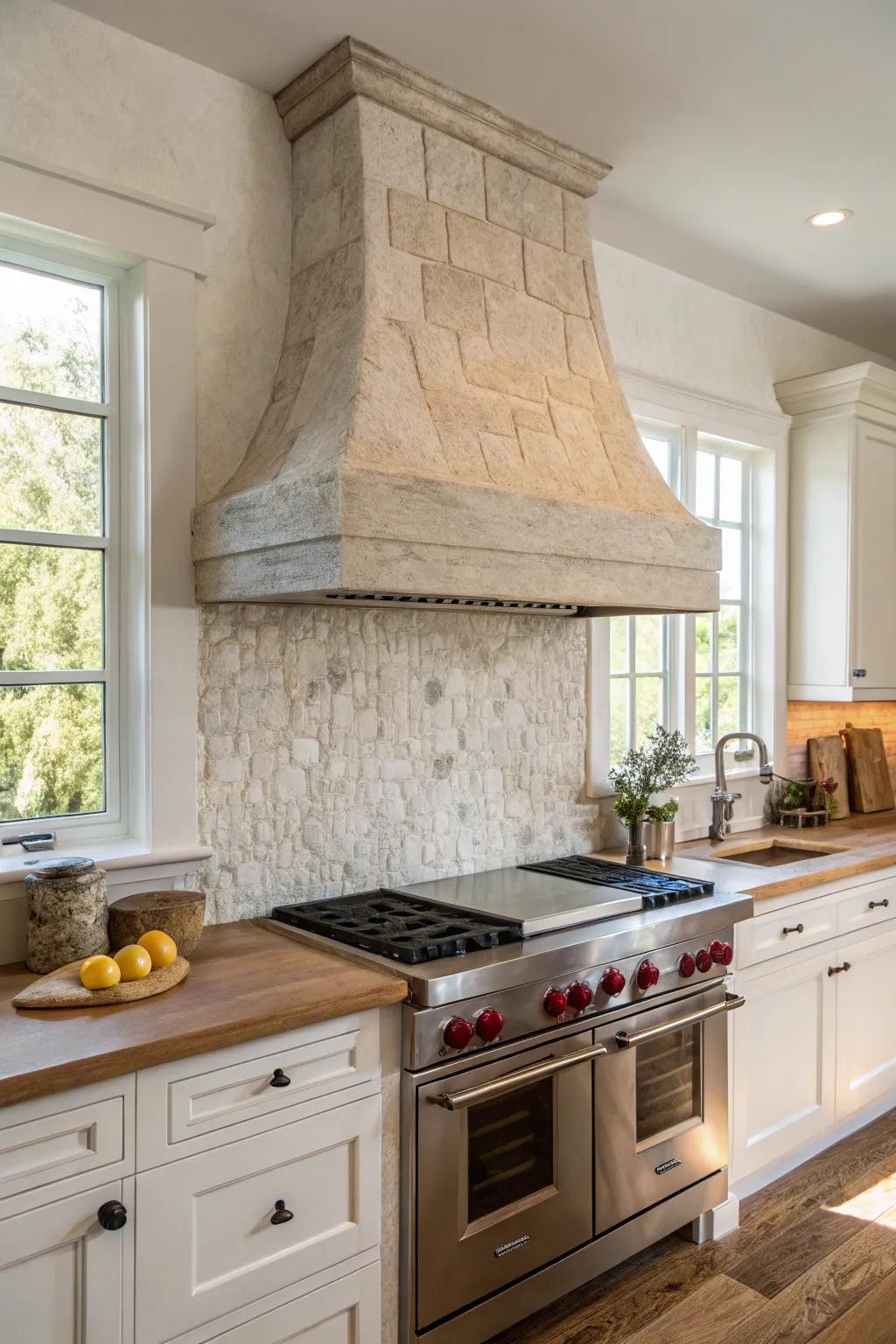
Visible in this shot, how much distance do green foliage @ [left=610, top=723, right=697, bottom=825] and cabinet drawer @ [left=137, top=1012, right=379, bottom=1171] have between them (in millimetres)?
1445

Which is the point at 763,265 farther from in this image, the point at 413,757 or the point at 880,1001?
the point at 880,1001

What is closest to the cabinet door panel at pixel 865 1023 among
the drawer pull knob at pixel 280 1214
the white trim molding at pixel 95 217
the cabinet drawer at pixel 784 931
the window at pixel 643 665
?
the cabinet drawer at pixel 784 931

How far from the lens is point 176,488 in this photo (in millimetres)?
2350

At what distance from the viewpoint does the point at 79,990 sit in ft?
5.91

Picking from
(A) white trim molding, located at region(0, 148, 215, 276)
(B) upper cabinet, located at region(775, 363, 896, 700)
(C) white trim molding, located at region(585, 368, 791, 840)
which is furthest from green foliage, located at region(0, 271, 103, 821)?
(B) upper cabinet, located at region(775, 363, 896, 700)

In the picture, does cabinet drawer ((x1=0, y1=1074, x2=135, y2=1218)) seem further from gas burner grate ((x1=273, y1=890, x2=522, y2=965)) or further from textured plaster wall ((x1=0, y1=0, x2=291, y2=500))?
textured plaster wall ((x1=0, y1=0, x2=291, y2=500))

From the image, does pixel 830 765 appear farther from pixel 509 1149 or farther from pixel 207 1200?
pixel 207 1200

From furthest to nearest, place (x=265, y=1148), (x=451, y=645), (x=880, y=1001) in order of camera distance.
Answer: (x=880, y=1001) → (x=451, y=645) → (x=265, y=1148)

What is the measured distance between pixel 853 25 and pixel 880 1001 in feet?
9.42

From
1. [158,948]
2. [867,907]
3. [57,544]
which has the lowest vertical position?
[867,907]

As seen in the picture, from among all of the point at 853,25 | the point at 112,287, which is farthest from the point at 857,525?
the point at 112,287

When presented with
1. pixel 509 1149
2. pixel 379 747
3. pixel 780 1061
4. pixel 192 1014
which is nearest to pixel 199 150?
pixel 379 747

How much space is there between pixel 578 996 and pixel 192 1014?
888 millimetres

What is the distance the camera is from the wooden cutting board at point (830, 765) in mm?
4242
